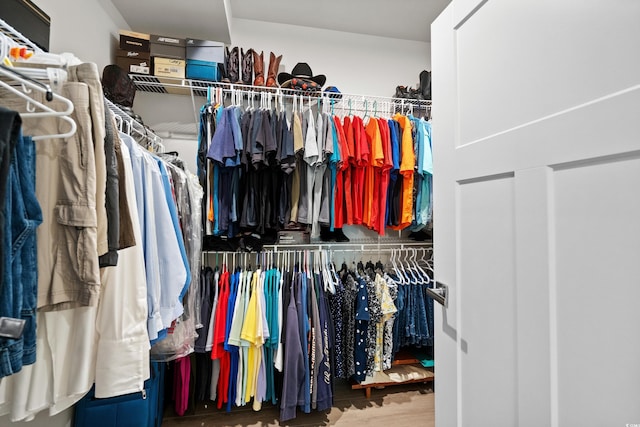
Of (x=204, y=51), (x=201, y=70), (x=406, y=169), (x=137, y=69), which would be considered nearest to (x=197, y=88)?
(x=201, y=70)

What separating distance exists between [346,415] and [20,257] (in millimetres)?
2012

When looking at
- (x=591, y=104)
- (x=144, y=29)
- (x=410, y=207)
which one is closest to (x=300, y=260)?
(x=410, y=207)

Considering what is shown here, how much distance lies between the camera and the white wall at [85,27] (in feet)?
4.13

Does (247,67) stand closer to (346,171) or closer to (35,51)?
(346,171)

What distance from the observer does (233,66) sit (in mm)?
1960

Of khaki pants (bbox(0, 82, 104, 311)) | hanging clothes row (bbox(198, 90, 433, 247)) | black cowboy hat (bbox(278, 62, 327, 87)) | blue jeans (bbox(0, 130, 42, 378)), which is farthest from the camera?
black cowboy hat (bbox(278, 62, 327, 87))

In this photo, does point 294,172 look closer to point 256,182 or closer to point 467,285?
point 256,182

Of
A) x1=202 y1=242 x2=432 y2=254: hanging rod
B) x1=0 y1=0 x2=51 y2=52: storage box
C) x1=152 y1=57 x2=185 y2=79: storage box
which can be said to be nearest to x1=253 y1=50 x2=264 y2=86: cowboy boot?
x1=152 y1=57 x2=185 y2=79: storage box

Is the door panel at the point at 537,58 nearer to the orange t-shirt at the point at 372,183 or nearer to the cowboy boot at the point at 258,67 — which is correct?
the orange t-shirt at the point at 372,183

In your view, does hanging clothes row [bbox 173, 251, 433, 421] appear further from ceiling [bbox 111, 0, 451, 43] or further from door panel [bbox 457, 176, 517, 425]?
ceiling [bbox 111, 0, 451, 43]

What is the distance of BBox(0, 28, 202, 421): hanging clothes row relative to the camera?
53 centimetres

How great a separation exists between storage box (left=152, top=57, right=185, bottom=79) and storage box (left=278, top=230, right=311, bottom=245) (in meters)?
1.36

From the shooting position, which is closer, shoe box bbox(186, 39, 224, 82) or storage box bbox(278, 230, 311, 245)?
shoe box bbox(186, 39, 224, 82)

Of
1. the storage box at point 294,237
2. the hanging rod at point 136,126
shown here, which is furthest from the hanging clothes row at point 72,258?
the storage box at point 294,237
